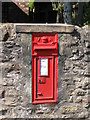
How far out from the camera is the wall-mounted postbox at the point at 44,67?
439 centimetres

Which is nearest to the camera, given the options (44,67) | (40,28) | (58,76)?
(40,28)

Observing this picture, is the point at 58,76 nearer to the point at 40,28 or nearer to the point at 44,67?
the point at 44,67

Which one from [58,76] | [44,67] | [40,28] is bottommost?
[58,76]

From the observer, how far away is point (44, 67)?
4477 millimetres

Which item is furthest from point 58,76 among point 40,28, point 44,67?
point 40,28

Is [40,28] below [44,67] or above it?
above

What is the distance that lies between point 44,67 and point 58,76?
1.13 feet

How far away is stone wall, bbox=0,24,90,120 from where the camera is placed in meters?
4.41

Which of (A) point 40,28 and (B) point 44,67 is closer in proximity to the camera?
(A) point 40,28

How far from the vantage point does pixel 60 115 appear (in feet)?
15.5

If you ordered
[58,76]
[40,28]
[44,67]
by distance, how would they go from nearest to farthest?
[40,28] < [44,67] < [58,76]

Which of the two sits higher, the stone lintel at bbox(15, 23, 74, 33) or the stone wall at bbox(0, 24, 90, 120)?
the stone lintel at bbox(15, 23, 74, 33)

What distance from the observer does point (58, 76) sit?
15.1 feet

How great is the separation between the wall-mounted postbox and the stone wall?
9 centimetres
